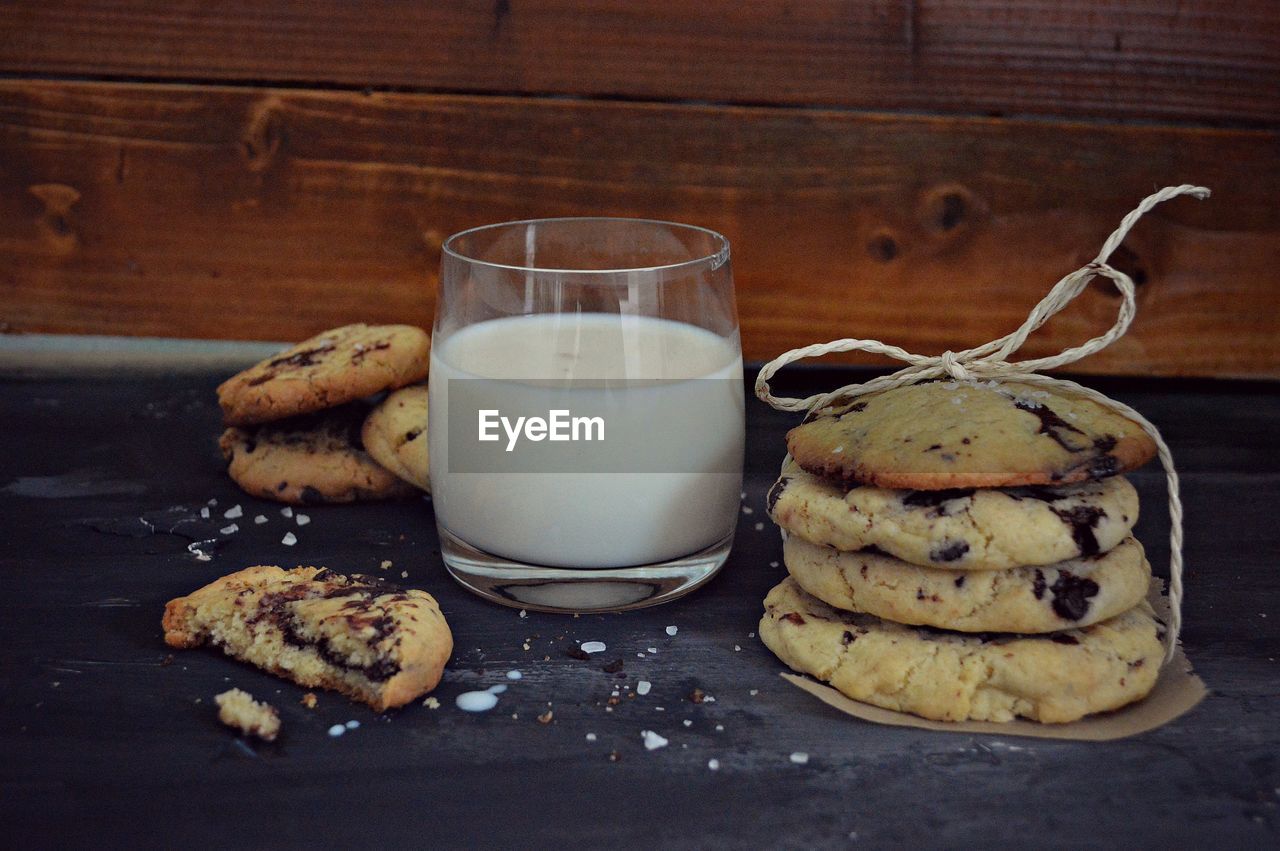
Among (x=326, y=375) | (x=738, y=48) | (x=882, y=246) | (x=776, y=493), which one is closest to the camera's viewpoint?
(x=776, y=493)

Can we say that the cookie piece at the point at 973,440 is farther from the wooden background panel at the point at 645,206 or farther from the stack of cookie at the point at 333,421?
the wooden background panel at the point at 645,206

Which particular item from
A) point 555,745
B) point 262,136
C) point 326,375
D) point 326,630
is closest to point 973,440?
point 555,745

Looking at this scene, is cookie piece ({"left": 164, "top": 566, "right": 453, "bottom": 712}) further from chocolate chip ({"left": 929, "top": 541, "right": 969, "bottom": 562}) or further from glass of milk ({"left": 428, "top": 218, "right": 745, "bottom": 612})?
chocolate chip ({"left": 929, "top": 541, "right": 969, "bottom": 562})

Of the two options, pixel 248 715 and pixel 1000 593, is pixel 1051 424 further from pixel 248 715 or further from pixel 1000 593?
pixel 248 715

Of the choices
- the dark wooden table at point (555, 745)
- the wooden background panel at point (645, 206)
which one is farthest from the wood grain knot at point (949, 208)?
the dark wooden table at point (555, 745)

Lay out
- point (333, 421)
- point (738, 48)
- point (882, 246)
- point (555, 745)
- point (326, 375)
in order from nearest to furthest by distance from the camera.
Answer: point (555, 745), point (326, 375), point (333, 421), point (738, 48), point (882, 246)

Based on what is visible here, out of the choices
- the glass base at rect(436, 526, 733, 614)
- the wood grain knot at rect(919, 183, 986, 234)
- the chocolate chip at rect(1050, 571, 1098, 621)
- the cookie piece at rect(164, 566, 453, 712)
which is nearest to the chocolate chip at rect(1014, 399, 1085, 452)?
the chocolate chip at rect(1050, 571, 1098, 621)

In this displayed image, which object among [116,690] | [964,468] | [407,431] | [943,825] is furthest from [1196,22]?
[116,690]
